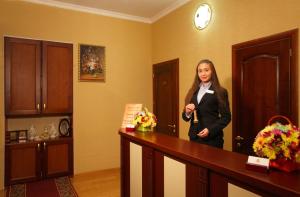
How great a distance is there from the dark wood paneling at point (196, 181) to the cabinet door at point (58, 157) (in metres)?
2.81

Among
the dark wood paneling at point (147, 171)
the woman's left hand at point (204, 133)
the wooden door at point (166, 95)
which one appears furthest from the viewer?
the wooden door at point (166, 95)

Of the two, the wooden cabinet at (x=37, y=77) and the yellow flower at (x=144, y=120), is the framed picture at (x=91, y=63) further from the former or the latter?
the yellow flower at (x=144, y=120)

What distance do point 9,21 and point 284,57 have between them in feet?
12.5

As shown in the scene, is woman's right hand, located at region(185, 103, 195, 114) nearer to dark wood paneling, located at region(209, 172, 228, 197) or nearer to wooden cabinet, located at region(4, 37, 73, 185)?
dark wood paneling, located at region(209, 172, 228, 197)

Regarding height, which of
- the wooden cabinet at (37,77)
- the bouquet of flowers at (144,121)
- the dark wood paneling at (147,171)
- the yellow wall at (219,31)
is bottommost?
the dark wood paneling at (147,171)

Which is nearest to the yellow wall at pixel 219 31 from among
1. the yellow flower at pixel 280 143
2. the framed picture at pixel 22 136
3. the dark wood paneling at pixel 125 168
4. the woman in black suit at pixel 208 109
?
the woman in black suit at pixel 208 109

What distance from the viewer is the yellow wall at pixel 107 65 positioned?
12.2 ft

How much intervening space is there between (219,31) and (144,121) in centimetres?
162

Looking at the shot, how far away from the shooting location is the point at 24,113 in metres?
3.54

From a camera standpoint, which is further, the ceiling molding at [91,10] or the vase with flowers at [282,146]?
the ceiling molding at [91,10]

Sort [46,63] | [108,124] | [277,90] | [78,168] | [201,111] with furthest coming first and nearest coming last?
1. [108,124]
2. [78,168]
3. [46,63]
4. [277,90]
5. [201,111]

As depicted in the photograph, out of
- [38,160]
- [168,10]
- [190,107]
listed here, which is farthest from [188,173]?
[168,10]

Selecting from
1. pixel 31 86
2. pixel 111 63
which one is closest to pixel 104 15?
pixel 111 63

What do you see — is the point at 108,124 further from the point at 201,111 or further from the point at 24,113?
the point at 201,111
